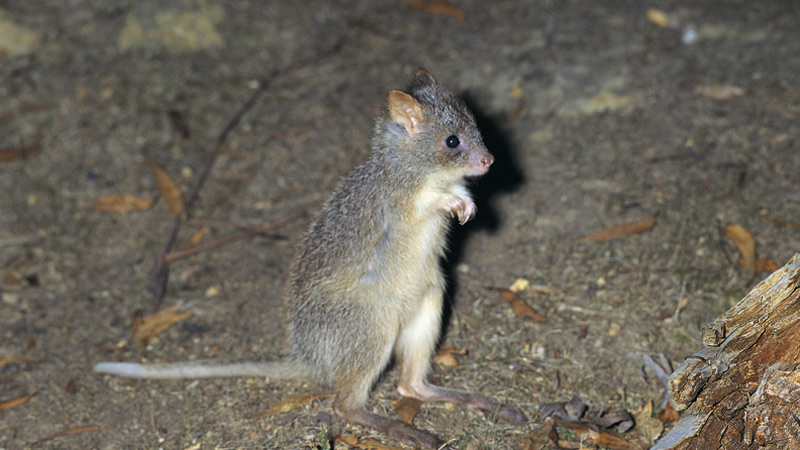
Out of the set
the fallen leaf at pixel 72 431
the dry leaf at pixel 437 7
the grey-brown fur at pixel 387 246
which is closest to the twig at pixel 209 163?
the dry leaf at pixel 437 7

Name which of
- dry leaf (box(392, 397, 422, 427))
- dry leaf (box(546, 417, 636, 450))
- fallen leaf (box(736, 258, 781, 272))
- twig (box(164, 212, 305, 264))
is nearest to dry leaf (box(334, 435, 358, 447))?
dry leaf (box(392, 397, 422, 427))

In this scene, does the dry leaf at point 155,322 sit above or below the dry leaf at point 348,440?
below

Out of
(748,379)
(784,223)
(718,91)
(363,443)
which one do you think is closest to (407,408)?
(363,443)

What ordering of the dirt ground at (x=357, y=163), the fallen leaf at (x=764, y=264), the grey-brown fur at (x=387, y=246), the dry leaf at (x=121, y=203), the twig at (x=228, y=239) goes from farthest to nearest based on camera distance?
the dry leaf at (x=121, y=203), the twig at (x=228, y=239), the fallen leaf at (x=764, y=264), the dirt ground at (x=357, y=163), the grey-brown fur at (x=387, y=246)

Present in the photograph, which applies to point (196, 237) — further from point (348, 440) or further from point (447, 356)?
point (348, 440)

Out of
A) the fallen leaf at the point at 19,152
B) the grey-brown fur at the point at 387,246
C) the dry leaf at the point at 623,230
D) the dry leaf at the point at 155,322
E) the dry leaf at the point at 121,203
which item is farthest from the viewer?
the fallen leaf at the point at 19,152

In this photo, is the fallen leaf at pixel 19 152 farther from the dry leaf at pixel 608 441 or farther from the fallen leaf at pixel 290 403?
the dry leaf at pixel 608 441
